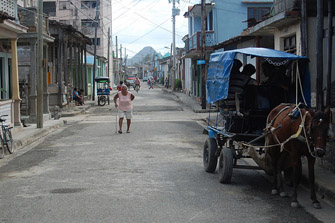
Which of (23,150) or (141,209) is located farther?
(23,150)

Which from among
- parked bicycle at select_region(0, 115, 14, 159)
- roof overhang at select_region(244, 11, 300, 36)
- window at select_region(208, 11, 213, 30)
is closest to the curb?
parked bicycle at select_region(0, 115, 14, 159)

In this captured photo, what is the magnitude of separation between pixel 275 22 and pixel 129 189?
30.5ft

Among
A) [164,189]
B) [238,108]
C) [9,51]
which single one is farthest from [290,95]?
[9,51]

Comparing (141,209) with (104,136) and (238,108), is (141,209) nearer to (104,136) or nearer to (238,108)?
(238,108)

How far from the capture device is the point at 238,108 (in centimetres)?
856

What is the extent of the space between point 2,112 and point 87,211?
10020mm

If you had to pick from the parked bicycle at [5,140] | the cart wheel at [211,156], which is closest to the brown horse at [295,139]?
the cart wheel at [211,156]

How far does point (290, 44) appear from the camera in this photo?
52.7ft

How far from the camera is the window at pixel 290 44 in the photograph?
15.7m

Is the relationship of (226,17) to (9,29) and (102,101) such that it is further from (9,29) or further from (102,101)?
(9,29)

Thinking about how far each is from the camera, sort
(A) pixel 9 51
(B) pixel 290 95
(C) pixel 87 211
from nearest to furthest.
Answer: (C) pixel 87 211 < (B) pixel 290 95 < (A) pixel 9 51

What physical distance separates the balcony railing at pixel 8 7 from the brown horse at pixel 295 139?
1064 cm

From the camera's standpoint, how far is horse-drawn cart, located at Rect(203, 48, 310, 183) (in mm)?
8406

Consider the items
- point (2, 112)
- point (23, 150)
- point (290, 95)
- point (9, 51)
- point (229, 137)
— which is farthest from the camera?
point (9, 51)
